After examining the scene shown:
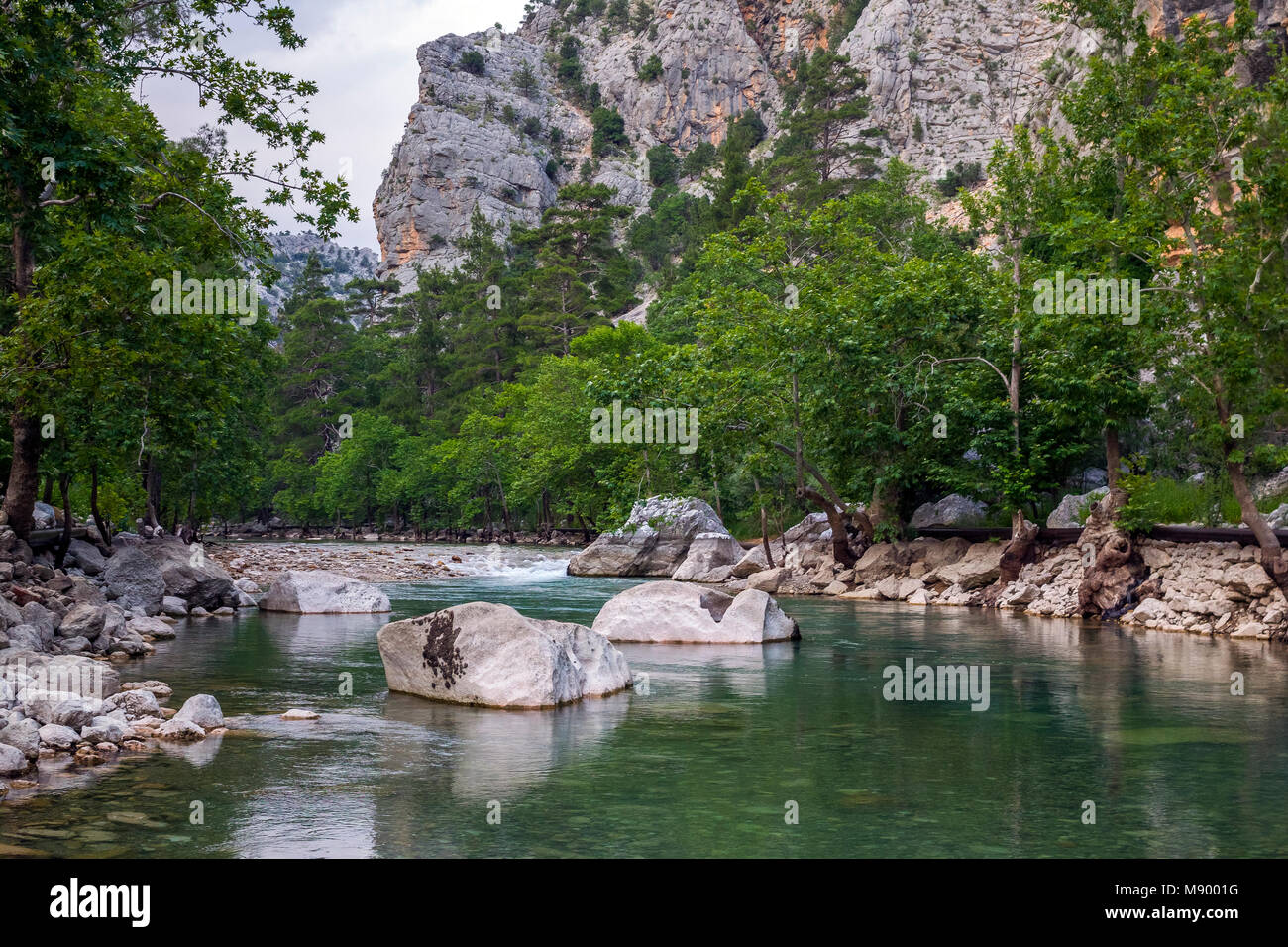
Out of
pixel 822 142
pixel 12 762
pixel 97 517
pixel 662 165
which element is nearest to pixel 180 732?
pixel 12 762

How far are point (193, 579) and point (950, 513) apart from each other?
78.6ft

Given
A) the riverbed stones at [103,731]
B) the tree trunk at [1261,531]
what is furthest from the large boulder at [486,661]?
the tree trunk at [1261,531]

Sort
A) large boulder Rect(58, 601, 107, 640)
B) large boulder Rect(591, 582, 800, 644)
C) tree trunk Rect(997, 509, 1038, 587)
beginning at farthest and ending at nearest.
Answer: tree trunk Rect(997, 509, 1038, 587) < large boulder Rect(591, 582, 800, 644) < large boulder Rect(58, 601, 107, 640)

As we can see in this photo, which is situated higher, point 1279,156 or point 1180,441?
point 1279,156

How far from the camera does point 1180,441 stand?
102ft

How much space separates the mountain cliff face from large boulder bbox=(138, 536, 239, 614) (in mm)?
99716

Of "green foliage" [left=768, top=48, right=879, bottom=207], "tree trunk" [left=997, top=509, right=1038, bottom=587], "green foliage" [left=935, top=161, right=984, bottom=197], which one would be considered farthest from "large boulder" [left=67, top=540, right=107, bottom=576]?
"green foliage" [left=935, top=161, right=984, bottom=197]

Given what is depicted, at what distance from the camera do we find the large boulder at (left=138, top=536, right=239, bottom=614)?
24656mm

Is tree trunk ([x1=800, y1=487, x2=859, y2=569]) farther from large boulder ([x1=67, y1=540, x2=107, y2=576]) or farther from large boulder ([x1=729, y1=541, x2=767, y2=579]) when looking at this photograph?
large boulder ([x1=67, y1=540, x2=107, y2=576])

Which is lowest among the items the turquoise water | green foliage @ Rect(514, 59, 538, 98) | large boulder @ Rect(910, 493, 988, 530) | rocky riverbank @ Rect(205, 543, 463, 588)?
rocky riverbank @ Rect(205, 543, 463, 588)
